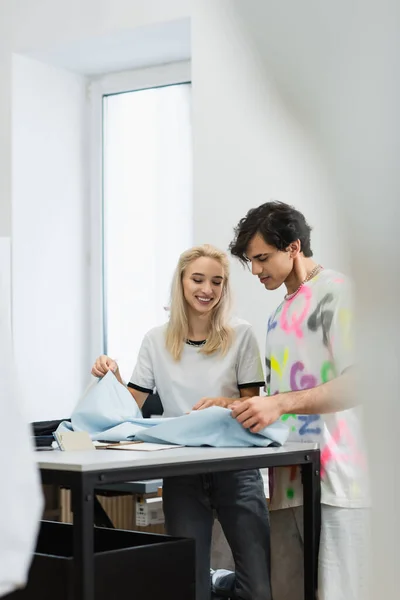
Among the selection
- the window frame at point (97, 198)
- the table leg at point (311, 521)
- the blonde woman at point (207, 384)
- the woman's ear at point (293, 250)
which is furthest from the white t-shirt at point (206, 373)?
the window frame at point (97, 198)

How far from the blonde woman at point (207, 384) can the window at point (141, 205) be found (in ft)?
3.92

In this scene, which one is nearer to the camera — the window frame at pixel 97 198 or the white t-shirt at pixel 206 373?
the white t-shirt at pixel 206 373

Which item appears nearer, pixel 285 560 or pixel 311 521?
pixel 311 521

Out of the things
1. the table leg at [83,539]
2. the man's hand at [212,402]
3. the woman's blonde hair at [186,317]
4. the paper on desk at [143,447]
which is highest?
the woman's blonde hair at [186,317]

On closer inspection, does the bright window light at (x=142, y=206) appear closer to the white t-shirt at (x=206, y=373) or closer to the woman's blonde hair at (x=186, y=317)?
the woman's blonde hair at (x=186, y=317)

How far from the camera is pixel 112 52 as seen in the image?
3.84 meters

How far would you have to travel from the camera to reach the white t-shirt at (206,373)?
8.18ft

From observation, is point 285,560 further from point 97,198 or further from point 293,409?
point 97,198

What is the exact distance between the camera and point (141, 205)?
13.1ft

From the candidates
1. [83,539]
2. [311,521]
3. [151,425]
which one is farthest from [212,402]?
[83,539]

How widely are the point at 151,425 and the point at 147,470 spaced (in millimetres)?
490

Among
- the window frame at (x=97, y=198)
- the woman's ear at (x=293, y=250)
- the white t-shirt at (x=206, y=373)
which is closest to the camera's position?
the woman's ear at (x=293, y=250)

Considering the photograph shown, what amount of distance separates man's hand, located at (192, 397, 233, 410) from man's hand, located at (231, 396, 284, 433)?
0.63 ft

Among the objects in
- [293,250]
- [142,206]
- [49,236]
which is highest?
[142,206]
